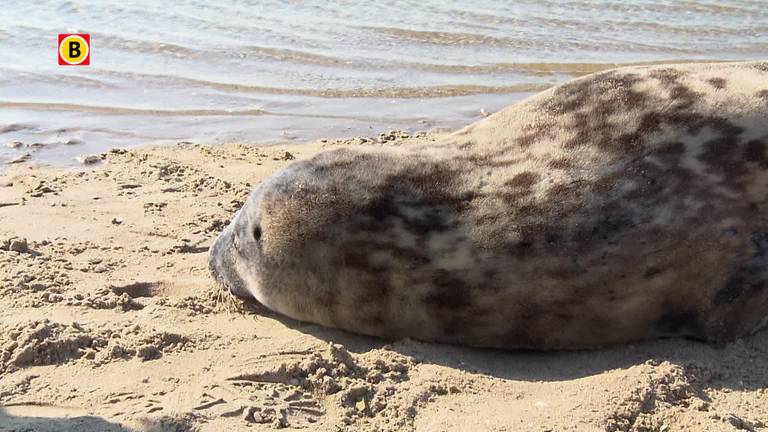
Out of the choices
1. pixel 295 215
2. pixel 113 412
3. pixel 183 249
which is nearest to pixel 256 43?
pixel 183 249

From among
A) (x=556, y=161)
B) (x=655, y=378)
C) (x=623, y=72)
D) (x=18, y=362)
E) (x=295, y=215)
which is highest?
(x=623, y=72)

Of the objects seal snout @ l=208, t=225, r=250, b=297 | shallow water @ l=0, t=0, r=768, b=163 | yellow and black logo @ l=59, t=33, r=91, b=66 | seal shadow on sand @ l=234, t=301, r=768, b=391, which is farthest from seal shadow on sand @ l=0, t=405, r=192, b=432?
yellow and black logo @ l=59, t=33, r=91, b=66

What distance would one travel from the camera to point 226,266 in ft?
Result: 14.0

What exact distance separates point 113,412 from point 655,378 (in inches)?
74.3

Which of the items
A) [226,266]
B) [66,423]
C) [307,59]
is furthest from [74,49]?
[66,423]

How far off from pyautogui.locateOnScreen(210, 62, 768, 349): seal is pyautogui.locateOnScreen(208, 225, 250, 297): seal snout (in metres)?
0.35

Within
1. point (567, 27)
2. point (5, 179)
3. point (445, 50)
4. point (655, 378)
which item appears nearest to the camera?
point (655, 378)

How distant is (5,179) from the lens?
589 centimetres

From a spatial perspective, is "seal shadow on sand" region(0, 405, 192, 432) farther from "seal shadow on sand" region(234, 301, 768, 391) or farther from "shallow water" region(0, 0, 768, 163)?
"shallow water" region(0, 0, 768, 163)

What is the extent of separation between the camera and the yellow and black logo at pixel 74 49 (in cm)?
903

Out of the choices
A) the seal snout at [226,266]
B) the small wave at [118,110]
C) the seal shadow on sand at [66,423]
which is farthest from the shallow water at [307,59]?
the seal shadow on sand at [66,423]

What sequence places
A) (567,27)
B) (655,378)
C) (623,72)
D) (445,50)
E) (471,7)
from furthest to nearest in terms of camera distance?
(471,7)
(567,27)
(445,50)
(623,72)
(655,378)

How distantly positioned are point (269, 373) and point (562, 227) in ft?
3.98

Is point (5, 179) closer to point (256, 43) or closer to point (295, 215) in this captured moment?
point (295, 215)
